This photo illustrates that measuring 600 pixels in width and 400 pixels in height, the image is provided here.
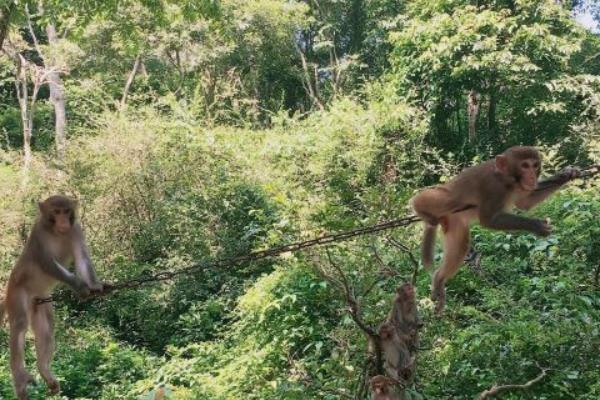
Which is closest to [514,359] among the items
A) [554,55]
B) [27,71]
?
[554,55]

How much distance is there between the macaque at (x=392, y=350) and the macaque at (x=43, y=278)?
1.87 metres

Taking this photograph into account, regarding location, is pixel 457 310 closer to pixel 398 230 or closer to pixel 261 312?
pixel 398 230

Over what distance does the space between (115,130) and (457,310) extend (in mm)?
8296

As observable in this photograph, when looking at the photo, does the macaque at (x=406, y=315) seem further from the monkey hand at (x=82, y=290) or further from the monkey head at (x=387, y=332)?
the monkey hand at (x=82, y=290)

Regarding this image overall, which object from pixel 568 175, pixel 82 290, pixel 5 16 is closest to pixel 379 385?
pixel 568 175

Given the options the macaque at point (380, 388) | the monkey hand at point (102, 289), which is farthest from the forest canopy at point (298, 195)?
the macaque at point (380, 388)

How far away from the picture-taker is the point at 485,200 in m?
3.48

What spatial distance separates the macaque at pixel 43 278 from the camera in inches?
166

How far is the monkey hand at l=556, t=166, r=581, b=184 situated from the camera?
316cm

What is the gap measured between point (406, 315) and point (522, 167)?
208 centimetres

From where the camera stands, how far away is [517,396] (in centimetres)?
580

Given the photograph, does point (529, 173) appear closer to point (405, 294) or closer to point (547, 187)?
point (547, 187)

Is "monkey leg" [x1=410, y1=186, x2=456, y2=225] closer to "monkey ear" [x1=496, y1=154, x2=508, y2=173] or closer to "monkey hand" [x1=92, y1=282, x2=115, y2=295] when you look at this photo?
"monkey ear" [x1=496, y1=154, x2=508, y2=173]

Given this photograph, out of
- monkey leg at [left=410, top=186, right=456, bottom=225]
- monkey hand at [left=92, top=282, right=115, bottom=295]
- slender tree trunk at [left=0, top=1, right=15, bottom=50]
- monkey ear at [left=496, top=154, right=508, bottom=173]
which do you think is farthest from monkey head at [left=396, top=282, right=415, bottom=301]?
slender tree trunk at [left=0, top=1, right=15, bottom=50]
